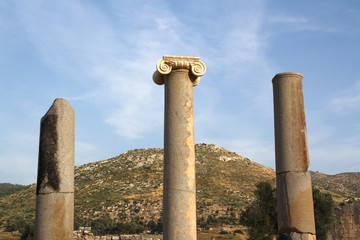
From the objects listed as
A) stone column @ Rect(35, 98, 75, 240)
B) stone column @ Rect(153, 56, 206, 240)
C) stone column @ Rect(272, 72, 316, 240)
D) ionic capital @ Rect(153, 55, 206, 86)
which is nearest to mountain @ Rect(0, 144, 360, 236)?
stone column @ Rect(272, 72, 316, 240)

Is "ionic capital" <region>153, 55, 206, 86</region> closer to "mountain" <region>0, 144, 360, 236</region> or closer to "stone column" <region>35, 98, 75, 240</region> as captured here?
"stone column" <region>35, 98, 75, 240</region>

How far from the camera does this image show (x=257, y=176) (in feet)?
202

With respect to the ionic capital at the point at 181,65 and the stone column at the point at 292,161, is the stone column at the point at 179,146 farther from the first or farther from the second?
the stone column at the point at 292,161

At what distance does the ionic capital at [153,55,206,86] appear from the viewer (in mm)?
12219

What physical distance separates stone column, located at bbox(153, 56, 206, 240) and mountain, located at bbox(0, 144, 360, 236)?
87.5 ft

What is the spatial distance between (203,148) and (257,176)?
1407 centimetres

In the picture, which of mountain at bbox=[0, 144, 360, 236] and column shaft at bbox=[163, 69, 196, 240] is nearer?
column shaft at bbox=[163, 69, 196, 240]

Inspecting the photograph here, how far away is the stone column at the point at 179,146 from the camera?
11.2 metres

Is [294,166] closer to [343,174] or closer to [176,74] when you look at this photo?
[176,74]

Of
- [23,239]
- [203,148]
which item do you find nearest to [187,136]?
[23,239]

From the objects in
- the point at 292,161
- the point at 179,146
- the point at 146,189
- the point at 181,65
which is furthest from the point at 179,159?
the point at 146,189

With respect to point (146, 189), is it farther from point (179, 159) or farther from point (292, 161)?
point (179, 159)

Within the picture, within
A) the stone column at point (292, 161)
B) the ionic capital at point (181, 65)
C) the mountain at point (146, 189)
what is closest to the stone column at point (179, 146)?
the ionic capital at point (181, 65)

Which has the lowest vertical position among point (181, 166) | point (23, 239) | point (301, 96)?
point (23, 239)
